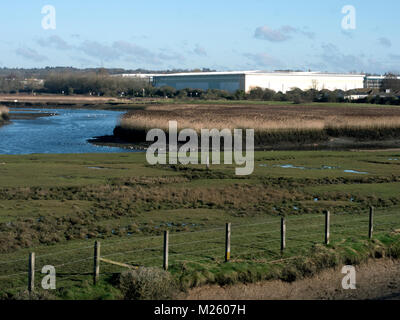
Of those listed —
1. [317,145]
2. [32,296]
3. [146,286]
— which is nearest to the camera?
[32,296]

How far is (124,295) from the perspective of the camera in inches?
559

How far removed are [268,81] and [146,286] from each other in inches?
6217

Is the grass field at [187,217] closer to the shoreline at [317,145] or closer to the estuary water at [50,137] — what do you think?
the estuary water at [50,137]

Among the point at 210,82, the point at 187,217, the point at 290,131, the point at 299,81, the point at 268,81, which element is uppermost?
the point at 299,81

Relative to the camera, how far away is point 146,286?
14.2 metres

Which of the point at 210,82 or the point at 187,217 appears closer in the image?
the point at 187,217

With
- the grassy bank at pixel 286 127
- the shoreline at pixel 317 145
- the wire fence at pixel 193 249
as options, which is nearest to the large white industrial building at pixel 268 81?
the grassy bank at pixel 286 127

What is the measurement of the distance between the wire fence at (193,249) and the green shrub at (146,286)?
0.90 m

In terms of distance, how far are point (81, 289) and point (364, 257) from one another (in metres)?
7.91

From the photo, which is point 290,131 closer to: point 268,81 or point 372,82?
point 268,81

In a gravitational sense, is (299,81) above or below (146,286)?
above

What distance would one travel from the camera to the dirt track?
14.6 metres

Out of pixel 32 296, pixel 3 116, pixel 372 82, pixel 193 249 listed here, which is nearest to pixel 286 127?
pixel 3 116
